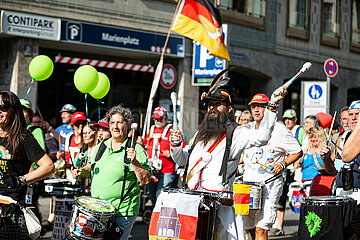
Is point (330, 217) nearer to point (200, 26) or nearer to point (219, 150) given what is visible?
point (219, 150)

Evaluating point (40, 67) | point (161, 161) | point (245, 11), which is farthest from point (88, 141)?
point (245, 11)

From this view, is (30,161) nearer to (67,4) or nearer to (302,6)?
(67,4)

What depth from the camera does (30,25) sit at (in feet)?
49.8

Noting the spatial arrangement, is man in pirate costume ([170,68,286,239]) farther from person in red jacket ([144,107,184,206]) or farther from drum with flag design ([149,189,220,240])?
person in red jacket ([144,107,184,206])

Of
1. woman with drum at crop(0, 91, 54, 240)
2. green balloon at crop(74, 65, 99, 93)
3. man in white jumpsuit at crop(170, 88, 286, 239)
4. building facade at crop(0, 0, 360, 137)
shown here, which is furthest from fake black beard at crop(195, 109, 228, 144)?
building facade at crop(0, 0, 360, 137)

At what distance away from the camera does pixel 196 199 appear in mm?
5172

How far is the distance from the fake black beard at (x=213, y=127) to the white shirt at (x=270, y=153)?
227cm

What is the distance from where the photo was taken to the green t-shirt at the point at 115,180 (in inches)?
236

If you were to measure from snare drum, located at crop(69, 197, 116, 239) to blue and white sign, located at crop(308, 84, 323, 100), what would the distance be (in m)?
10.4

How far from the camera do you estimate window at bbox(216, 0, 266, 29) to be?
20.6 meters

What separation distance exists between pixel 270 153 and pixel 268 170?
24 cm

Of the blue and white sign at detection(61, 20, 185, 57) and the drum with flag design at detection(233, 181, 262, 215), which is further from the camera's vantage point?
the blue and white sign at detection(61, 20, 185, 57)

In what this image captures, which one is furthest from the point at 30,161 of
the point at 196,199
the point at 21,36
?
the point at 21,36

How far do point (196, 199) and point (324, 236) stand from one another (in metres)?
1.61
